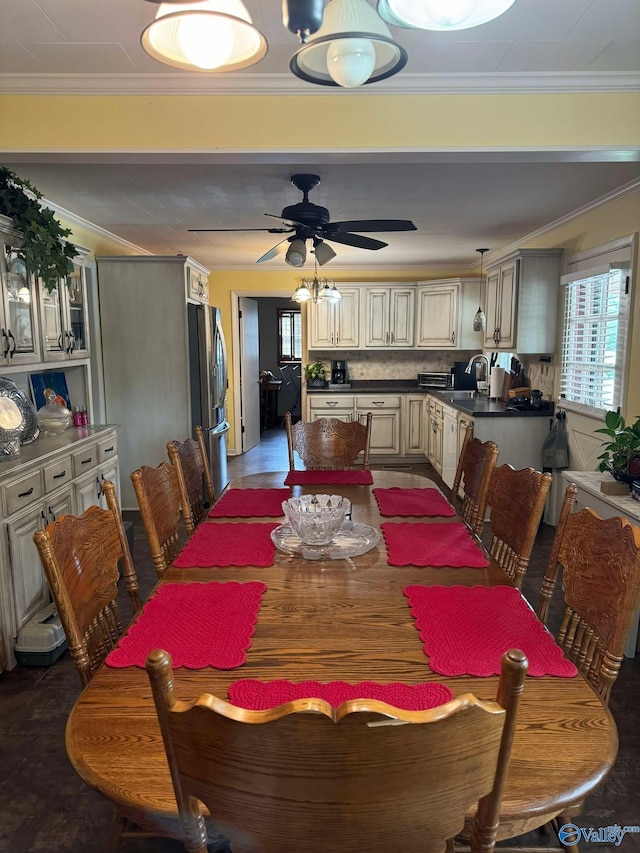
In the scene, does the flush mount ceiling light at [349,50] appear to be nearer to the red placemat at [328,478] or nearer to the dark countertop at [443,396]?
the red placemat at [328,478]

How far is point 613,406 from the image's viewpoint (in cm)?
373

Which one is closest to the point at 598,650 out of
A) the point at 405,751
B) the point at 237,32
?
Answer: the point at 405,751

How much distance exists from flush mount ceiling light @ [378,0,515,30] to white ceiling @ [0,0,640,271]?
0.93 metres

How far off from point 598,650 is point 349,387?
573cm

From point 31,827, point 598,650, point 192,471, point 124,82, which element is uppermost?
point 124,82

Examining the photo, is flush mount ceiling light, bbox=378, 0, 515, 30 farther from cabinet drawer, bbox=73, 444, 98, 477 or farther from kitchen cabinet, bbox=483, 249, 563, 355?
kitchen cabinet, bbox=483, 249, 563, 355

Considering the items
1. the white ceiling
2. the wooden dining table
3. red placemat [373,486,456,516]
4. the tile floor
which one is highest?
the white ceiling

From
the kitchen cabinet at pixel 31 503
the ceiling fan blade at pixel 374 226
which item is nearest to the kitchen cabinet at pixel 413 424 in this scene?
the ceiling fan blade at pixel 374 226

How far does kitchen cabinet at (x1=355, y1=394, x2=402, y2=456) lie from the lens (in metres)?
6.72

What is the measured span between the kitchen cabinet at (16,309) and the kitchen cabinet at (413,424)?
4333mm

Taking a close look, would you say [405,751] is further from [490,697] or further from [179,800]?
[490,697]

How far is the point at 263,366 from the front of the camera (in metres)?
10.6

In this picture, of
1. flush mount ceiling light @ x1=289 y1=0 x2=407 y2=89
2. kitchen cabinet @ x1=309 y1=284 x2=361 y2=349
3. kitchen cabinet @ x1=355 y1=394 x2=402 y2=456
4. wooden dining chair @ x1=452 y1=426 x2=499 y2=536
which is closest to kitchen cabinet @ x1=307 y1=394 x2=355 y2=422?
kitchen cabinet @ x1=355 y1=394 x2=402 y2=456

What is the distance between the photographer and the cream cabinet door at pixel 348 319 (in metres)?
6.79
